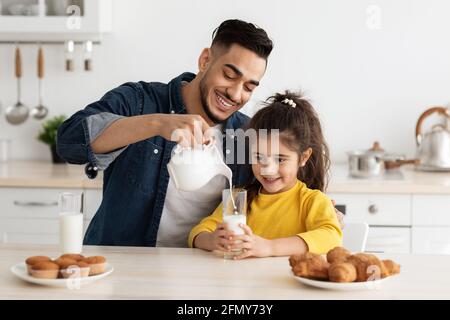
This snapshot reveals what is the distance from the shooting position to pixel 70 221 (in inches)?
67.5

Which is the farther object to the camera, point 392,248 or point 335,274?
point 392,248

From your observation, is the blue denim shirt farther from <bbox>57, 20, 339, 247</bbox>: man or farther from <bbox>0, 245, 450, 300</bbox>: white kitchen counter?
<bbox>0, 245, 450, 300</bbox>: white kitchen counter

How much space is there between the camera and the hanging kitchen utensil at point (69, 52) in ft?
11.9

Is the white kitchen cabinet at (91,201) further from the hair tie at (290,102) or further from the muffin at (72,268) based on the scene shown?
the muffin at (72,268)

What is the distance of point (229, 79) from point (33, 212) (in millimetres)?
1445

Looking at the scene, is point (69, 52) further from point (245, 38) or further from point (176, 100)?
point (245, 38)

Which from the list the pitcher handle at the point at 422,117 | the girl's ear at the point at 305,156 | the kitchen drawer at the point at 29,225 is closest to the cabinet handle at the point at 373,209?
the pitcher handle at the point at 422,117

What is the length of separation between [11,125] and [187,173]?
7.58 ft

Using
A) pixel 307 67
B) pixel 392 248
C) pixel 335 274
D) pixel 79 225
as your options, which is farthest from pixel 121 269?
pixel 307 67

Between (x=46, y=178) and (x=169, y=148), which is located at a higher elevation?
(x=169, y=148)

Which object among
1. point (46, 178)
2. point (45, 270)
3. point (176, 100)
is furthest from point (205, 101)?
point (46, 178)

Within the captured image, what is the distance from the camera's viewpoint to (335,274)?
1454 mm

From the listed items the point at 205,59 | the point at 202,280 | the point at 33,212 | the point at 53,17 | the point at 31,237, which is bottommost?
the point at 31,237

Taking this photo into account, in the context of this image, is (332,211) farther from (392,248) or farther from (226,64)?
(392,248)
